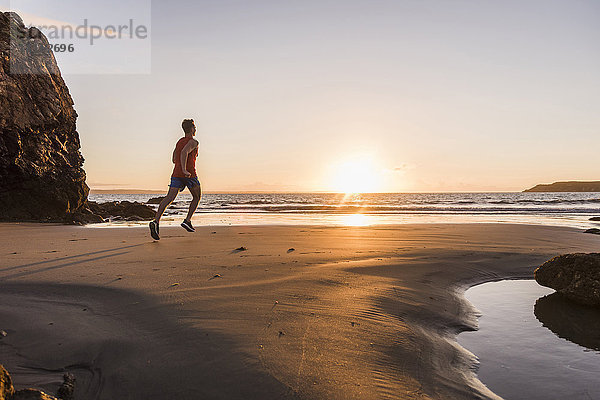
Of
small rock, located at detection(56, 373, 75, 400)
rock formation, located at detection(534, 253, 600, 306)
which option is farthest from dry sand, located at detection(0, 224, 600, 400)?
rock formation, located at detection(534, 253, 600, 306)

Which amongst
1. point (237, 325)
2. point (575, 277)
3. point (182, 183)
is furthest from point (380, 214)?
point (237, 325)

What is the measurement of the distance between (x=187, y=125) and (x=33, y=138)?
25.4 ft

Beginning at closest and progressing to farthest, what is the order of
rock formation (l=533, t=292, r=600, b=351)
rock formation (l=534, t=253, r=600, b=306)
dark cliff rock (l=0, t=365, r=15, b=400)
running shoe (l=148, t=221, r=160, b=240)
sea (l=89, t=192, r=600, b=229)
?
1. dark cliff rock (l=0, t=365, r=15, b=400)
2. rock formation (l=533, t=292, r=600, b=351)
3. rock formation (l=534, t=253, r=600, b=306)
4. running shoe (l=148, t=221, r=160, b=240)
5. sea (l=89, t=192, r=600, b=229)

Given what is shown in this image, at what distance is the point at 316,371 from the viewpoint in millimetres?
1773

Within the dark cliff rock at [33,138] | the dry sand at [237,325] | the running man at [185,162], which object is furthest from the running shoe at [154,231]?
the dark cliff rock at [33,138]

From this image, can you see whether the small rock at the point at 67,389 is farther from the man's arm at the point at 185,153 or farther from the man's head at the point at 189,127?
the man's head at the point at 189,127

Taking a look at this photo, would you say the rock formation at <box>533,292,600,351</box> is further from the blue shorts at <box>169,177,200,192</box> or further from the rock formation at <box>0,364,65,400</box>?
the blue shorts at <box>169,177,200,192</box>

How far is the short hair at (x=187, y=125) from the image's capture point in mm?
6883

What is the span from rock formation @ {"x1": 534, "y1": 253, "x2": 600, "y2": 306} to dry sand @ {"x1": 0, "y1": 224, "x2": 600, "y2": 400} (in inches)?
28.5

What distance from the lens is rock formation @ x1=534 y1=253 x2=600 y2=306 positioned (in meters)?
3.32

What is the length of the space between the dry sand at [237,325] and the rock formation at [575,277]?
72 cm

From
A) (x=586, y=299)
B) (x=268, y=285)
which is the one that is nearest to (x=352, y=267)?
(x=268, y=285)

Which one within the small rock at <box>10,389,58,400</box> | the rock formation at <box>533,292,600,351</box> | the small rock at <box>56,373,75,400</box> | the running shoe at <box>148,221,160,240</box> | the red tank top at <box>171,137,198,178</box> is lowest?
the rock formation at <box>533,292,600,351</box>

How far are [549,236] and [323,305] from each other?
733cm
